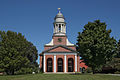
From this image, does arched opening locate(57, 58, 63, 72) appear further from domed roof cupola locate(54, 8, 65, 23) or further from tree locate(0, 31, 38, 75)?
tree locate(0, 31, 38, 75)

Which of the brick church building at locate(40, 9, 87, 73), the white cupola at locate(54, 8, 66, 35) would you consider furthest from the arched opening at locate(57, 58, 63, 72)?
the white cupola at locate(54, 8, 66, 35)

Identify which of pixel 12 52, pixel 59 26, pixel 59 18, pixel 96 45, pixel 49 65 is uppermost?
pixel 59 18

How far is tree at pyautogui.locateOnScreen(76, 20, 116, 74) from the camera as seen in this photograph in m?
32.7

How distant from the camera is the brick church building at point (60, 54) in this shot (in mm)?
57781

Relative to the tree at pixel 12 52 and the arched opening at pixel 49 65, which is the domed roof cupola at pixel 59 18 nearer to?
the arched opening at pixel 49 65

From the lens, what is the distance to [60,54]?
58.0 meters

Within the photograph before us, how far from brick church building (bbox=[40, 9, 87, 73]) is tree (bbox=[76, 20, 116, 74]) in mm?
23490

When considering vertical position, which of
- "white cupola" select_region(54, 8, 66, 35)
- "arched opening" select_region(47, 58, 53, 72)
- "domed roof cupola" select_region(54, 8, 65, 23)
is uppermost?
"domed roof cupola" select_region(54, 8, 65, 23)

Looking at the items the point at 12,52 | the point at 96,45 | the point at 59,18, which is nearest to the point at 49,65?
the point at 59,18

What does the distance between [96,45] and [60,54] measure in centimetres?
2655

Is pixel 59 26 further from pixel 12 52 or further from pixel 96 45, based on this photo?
pixel 96 45

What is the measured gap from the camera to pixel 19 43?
132 ft

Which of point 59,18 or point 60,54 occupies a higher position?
point 59,18

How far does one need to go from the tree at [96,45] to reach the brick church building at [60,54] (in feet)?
77.1
